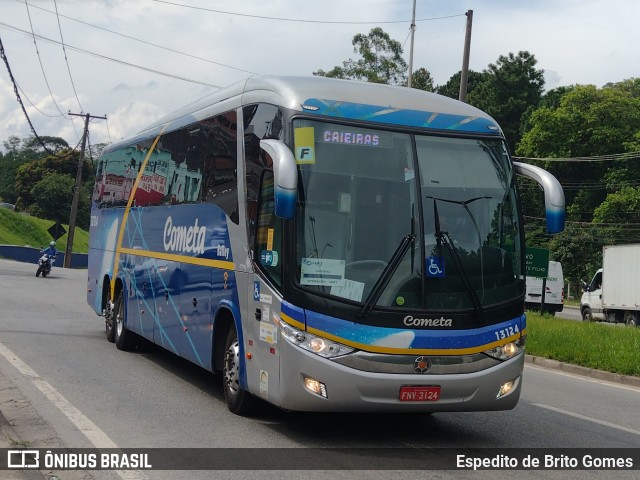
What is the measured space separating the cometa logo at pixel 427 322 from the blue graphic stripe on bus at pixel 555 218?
1446 mm

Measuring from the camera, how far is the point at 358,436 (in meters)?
8.89

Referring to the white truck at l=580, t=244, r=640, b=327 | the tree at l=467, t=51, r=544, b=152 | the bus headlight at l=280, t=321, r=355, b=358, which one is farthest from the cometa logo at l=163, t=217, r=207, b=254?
the tree at l=467, t=51, r=544, b=152

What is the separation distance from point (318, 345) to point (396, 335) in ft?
2.20

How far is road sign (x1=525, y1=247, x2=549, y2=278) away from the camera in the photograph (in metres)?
23.6

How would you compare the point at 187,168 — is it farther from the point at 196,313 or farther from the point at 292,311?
the point at 292,311

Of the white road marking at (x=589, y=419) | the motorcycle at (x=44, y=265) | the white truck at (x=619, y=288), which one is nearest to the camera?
the white road marking at (x=589, y=419)

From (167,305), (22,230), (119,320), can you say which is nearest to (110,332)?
(119,320)

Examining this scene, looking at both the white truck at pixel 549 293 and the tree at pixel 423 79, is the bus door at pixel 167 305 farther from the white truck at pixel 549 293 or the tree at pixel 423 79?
the tree at pixel 423 79

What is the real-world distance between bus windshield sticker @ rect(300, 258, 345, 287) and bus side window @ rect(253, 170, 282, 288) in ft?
0.96

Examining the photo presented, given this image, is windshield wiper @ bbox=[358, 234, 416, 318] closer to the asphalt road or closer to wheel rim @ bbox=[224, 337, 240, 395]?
the asphalt road

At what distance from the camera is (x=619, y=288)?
112ft

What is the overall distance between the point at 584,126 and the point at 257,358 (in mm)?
61061

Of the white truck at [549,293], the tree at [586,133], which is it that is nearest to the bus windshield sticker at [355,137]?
the white truck at [549,293]

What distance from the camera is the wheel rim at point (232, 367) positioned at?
30.9ft
